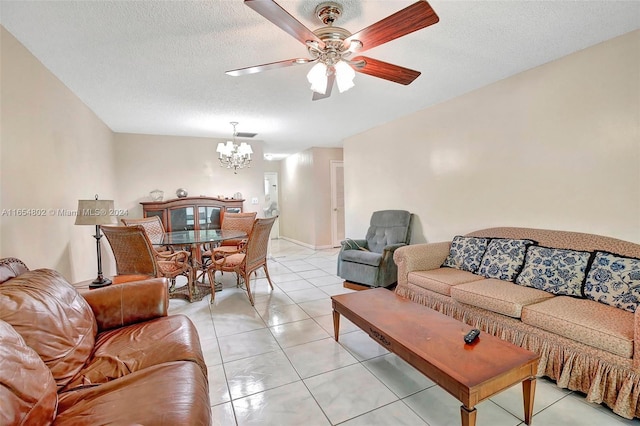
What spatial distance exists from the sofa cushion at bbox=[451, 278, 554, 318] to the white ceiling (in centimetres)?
190

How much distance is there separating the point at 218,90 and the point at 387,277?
2.84m

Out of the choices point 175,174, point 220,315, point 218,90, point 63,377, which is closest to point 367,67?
point 218,90

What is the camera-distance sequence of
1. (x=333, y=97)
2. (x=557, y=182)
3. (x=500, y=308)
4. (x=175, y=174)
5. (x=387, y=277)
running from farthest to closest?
(x=175, y=174)
(x=387, y=277)
(x=333, y=97)
(x=557, y=182)
(x=500, y=308)

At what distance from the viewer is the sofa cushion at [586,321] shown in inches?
61.7

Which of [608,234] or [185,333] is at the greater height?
[608,234]

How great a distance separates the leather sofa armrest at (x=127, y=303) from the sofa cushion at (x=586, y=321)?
2478 mm

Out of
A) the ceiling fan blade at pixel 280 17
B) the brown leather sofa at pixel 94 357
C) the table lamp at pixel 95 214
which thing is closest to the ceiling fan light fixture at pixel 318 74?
the ceiling fan blade at pixel 280 17

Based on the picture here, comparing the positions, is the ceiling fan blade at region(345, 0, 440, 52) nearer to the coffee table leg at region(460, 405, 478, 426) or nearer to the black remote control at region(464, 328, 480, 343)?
the black remote control at region(464, 328, 480, 343)

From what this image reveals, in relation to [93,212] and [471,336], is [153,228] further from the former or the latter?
[471,336]

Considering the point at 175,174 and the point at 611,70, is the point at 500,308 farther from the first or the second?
the point at 175,174

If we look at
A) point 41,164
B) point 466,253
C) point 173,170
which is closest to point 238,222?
point 173,170

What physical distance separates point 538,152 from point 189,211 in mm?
4834

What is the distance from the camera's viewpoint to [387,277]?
355 cm

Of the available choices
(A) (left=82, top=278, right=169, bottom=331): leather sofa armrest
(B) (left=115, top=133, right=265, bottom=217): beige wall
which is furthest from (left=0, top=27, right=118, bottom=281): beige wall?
(B) (left=115, top=133, right=265, bottom=217): beige wall
